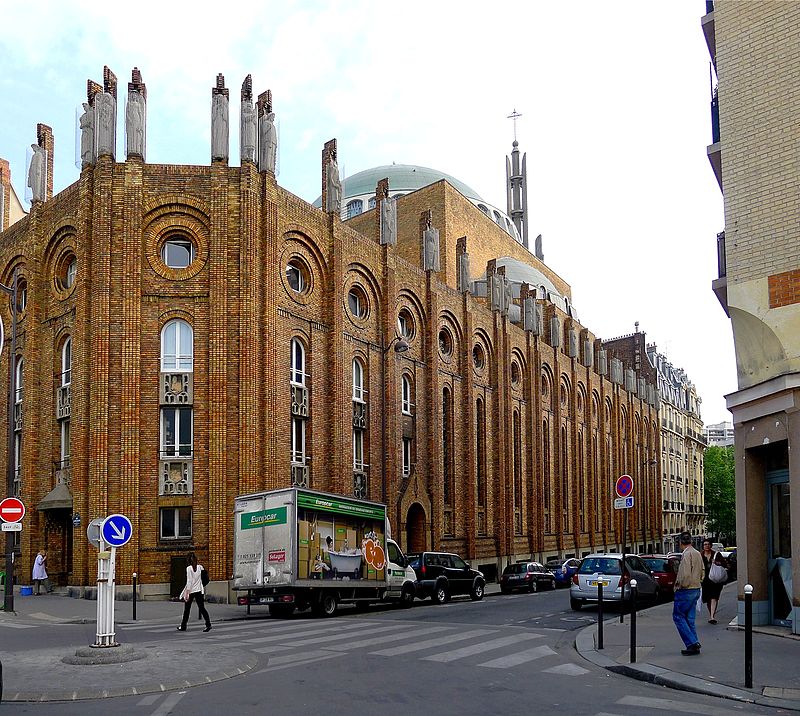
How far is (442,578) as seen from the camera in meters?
26.6

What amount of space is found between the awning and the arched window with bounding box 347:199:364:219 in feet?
120

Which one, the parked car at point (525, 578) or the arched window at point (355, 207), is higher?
the arched window at point (355, 207)

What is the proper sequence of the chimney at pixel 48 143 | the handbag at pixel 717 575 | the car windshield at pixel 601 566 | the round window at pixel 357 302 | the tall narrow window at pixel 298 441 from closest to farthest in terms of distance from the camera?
the handbag at pixel 717 575, the car windshield at pixel 601 566, the tall narrow window at pixel 298 441, the chimney at pixel 48 143, the round window at pixel 357 302

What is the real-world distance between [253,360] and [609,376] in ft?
143

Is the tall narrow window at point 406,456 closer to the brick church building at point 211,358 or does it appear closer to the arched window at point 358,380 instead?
the brick church building at point 211,358

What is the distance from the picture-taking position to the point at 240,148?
2894 cm

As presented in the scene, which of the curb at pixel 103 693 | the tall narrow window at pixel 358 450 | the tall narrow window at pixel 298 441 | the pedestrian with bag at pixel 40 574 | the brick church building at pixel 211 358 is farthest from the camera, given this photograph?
the tall narrow window at pixel 358 450

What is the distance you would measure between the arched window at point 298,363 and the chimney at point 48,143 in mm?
10760

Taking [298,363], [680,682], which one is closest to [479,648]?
[680,682]

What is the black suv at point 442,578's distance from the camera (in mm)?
25938

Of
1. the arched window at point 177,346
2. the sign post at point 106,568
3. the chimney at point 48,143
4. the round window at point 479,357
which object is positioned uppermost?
the chimney at point 48,143

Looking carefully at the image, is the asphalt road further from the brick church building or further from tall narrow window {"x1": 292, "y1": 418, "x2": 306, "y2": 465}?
tall narrow window {"x1": 292, "y1": 418, "x2": 306, "y2": 465}

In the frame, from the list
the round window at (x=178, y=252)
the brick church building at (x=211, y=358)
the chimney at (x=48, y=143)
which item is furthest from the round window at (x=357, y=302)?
the chimney at (x=48, y=143)

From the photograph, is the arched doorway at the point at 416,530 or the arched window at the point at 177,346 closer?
the arched window at the point at 177,346
